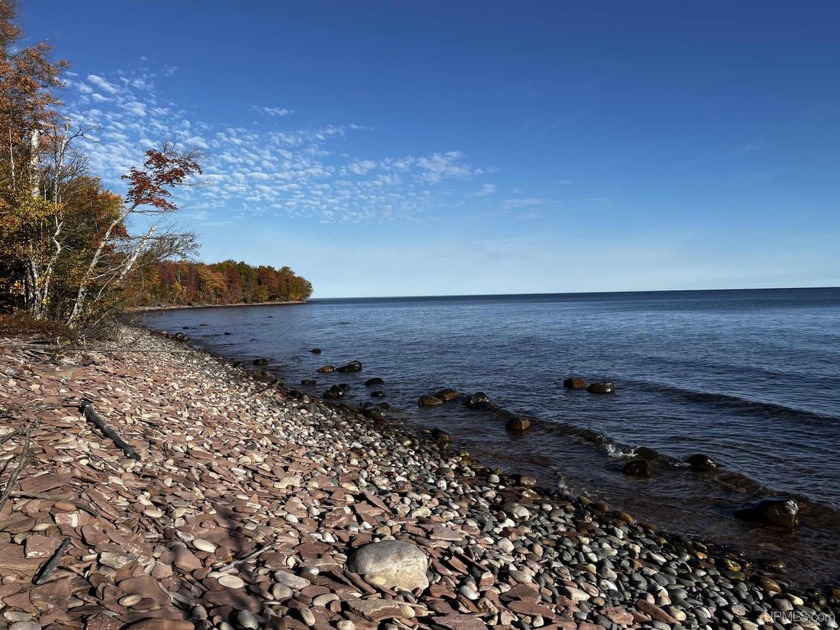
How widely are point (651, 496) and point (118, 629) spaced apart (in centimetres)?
1111

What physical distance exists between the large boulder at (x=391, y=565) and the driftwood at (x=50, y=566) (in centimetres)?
307

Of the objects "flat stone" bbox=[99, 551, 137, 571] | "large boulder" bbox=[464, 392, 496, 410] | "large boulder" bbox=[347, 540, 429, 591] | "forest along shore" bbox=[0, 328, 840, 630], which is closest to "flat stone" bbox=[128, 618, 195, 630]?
"forest along shore" bbox=[0, 328, 840, 630]

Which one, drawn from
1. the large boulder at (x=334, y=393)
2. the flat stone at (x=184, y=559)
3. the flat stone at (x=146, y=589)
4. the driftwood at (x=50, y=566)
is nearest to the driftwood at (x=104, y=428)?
the flat stone at (x=184, y=559)

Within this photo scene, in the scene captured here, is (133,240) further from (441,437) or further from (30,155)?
(441,437)

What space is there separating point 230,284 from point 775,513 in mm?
155508

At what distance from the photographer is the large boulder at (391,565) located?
216 inches

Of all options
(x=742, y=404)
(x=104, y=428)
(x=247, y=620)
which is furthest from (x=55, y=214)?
(x=742, y=404)

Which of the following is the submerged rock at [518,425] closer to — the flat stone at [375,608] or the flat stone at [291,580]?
the flat stone at [375,608]

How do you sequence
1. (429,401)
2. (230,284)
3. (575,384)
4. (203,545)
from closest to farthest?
(203,545), (429,401), (575,384), (230,284)

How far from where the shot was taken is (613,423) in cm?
1675

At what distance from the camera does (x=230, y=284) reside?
14688 cm

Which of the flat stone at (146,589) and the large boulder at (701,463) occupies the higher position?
the flat stone at (146,589)

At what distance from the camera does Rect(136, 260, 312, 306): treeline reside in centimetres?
11256

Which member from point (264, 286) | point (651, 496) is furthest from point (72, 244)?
point (264, 286)
